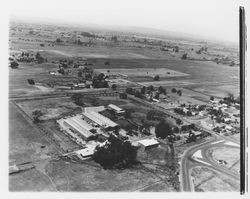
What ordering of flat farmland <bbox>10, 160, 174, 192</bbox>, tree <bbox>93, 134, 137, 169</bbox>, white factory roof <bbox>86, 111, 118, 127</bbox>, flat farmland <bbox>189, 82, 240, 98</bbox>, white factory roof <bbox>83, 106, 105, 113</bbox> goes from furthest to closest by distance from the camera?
1. flat farmland <bbox>189, 82, 240, 98</bbox>
2. white factory roof <bbox>83, 106, 105, 113</bbox>
3. white factory roof <bbox>86, 111, 118, 127</bbox>
4. tree <bbox>93, 134, 137, 169</bbox>
5. flat farmland <bbox>10, 160, 174, 192</bbox>

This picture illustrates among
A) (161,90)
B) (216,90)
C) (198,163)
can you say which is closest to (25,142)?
(198,163)

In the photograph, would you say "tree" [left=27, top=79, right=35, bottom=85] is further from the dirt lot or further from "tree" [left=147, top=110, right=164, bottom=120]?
the dirt lot

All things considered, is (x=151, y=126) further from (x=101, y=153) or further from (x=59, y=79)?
(x=59, y=79)

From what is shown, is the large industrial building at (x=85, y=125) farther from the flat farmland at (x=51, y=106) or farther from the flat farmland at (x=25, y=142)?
the flat farmland at (x=25, y=142)

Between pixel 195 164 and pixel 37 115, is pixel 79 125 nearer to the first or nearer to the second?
pixel 37 115

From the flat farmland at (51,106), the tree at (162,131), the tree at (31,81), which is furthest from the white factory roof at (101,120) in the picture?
the tree at (31,81)

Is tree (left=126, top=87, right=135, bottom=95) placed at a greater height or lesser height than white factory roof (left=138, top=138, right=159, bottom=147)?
greater

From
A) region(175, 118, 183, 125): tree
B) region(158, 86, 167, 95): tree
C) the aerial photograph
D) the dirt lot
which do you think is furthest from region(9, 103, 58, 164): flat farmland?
region(158, 86, 167, 95): tree
